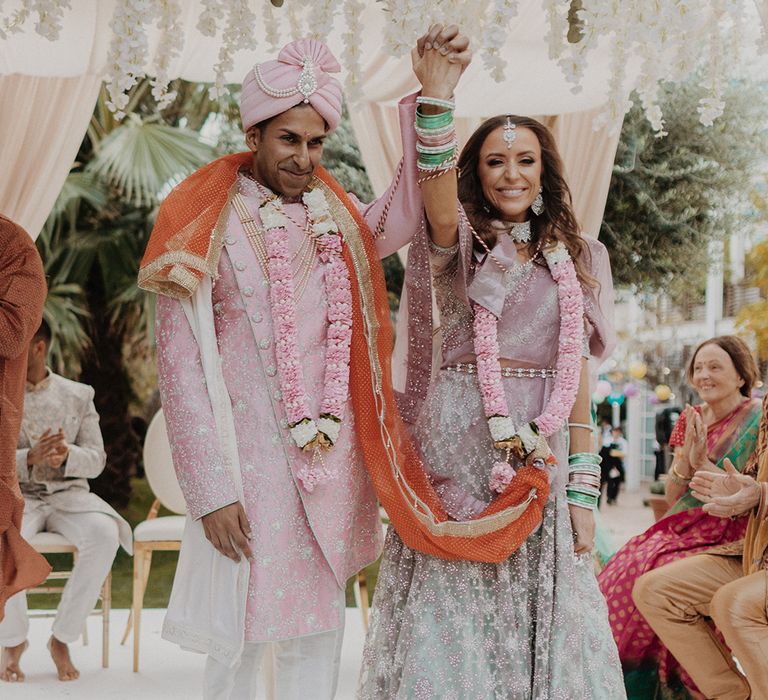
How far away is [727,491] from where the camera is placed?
3303 mm

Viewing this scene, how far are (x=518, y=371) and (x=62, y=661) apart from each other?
112 inches

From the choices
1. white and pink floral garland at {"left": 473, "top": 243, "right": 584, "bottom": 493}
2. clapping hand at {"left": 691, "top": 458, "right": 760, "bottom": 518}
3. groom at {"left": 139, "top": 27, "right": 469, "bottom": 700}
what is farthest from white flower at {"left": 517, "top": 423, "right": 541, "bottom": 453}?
clapping hand at {"left": 691, "top": 458, "right": 760, "bottom": 518}

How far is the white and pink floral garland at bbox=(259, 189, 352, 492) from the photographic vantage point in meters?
2.44

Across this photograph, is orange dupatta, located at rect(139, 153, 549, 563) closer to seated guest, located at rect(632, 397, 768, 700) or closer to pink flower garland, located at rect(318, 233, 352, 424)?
pink flower garland, located at rect(318, 233, 352, 424)

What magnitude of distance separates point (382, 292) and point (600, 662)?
1008 mm

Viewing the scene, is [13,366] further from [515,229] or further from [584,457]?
[584,457]

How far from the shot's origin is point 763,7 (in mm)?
3941

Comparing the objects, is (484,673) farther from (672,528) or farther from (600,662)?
(672,528)

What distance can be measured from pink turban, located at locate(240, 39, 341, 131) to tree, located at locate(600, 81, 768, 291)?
5.18 meters

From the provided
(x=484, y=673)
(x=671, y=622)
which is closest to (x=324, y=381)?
(x=484, y=673)

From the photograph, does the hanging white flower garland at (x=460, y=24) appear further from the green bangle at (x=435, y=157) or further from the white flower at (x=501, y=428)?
the white flower at (x=501, y=428)

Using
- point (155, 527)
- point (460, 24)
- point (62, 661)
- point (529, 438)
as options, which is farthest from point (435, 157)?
point (62, 661)

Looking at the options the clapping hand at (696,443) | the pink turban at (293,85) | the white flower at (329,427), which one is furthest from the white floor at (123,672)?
the pink turban at (293,85)

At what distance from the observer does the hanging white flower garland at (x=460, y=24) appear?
11.5 feet
